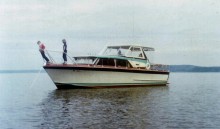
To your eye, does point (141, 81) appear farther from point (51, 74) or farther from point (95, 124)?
point (95, 124)

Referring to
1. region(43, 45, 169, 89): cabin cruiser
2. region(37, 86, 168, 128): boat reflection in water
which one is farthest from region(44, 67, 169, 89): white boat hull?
region(37, 86, 168, 128): boat reflection in water

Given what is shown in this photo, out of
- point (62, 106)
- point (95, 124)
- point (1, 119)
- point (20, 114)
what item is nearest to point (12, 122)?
point (1, 119)

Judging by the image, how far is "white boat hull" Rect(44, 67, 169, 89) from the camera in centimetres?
2869

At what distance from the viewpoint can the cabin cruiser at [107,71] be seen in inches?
1126

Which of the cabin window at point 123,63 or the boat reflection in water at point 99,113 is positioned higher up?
the cabin window at point 123,63

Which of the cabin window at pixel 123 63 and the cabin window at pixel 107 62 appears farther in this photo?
the cabin window at pixel 123 63

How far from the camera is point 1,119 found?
1627 centimetres

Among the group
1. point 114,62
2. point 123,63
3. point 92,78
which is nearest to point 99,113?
point 92,78

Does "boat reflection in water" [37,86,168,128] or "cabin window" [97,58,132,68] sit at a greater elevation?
"cabin window" [97,58,132,68]

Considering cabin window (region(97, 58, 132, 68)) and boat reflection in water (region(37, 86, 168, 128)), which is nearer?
boat reflection in water (region(37, 86, 168, 128))

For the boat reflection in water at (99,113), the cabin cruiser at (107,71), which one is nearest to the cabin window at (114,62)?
the cabin cruiser at (107,71)

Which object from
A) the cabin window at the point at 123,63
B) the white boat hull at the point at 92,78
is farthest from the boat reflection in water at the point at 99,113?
the cabin window at the point at 123,63

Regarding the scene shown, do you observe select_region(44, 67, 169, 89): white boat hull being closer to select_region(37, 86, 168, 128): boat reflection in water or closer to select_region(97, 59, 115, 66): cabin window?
select_region(97, 59, 115, 66): cabin window

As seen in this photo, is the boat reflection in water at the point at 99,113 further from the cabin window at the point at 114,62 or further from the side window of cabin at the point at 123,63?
the side window of cabin at the point at 123,63
